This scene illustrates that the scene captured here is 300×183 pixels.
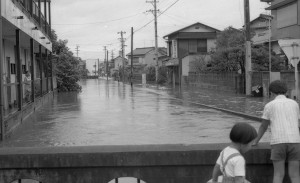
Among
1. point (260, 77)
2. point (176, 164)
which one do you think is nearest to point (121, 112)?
point (260, 77)

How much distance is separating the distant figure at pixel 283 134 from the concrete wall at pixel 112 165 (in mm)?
286

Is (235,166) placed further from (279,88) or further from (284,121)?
(279,88)

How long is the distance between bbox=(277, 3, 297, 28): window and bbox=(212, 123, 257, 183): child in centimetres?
2743

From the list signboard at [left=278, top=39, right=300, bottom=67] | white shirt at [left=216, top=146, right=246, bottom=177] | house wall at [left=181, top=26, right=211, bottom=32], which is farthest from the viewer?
house wall at [left=181, top=26, right=211, bottom=32]

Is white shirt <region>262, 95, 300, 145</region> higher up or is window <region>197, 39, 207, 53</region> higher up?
window <region>197, 39, 207, 53</region>

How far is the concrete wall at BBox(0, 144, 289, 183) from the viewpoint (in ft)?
15.6

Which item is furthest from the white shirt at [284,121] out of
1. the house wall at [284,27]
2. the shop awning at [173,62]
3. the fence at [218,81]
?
the shop awning at [173,62]

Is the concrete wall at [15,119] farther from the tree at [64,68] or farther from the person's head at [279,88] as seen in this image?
the tree at [64,68]

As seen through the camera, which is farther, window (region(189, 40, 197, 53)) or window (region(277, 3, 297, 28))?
window (region(189, 40, 197, 53))

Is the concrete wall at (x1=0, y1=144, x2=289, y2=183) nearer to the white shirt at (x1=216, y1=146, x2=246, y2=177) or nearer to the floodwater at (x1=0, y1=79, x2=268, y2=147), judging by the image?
the white shirt at (x1=216, y1=146, x2=246, y2=177)

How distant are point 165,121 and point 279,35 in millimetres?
19244

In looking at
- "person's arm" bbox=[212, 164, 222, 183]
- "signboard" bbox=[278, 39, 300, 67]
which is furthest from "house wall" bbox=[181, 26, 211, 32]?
"person's arm" bbox=[212, 164, 222, 183]

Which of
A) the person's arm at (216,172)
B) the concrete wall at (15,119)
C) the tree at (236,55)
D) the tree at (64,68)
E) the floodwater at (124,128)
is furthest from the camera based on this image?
the tree at (64,68)

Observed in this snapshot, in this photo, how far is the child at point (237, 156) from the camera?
3.65m
